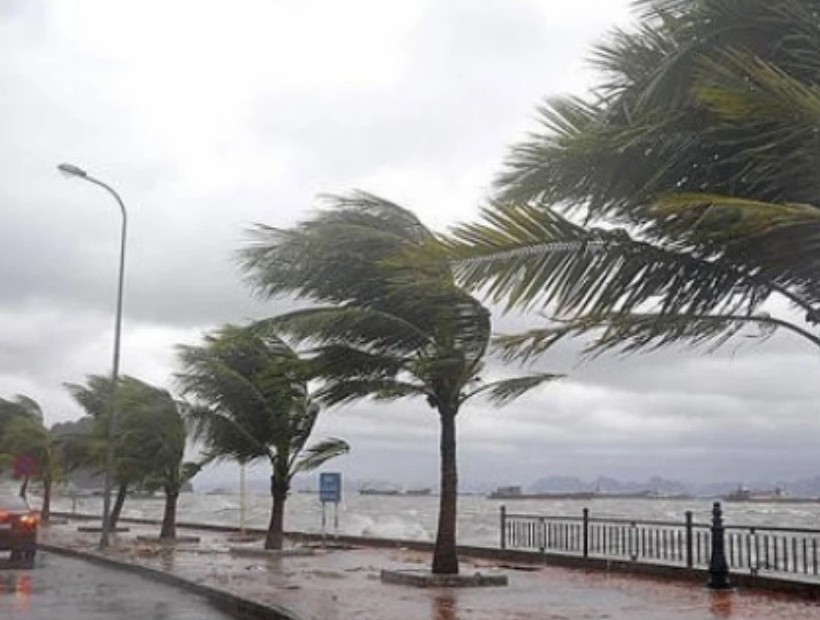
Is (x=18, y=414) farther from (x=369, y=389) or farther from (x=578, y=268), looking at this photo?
(x=578, y=268)

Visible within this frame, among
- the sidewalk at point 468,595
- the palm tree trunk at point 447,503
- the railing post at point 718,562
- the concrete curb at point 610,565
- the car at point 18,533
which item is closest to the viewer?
the sidewalk at point 468,595

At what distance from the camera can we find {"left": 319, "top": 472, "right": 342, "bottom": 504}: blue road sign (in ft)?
99.5

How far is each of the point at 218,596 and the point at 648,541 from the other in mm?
12999

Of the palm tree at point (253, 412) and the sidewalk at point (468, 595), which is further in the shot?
the palm tree at point (253, 412)

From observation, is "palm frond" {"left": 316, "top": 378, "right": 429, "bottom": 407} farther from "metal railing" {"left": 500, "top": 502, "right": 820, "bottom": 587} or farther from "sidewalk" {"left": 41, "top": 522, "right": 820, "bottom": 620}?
"metal railing" {"left": 500, "top": 502, "right": 820, "bottom": 587}

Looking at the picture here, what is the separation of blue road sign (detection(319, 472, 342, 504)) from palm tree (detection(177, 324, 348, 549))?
3.79 m

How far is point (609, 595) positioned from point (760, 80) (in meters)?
10.8

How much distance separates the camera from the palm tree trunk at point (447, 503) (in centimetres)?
1820

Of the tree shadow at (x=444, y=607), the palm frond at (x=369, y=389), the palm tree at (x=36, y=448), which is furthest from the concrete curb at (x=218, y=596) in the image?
the palm tree at (x=36, y=448)

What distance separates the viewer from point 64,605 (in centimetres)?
1558

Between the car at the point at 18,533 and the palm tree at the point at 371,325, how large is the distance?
911 centimetres

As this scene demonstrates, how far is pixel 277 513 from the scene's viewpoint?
26.2 metres

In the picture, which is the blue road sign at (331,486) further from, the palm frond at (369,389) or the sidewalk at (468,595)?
the palm frond at (369,389)

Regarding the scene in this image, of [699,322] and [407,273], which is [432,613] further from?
[699,322]
